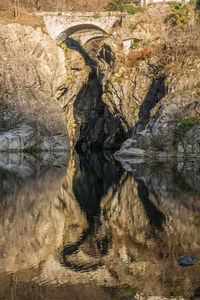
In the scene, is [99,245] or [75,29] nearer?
[99,245]

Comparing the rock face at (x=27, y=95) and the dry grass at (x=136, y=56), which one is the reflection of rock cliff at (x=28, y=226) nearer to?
the rock face at (x=27, y=95)

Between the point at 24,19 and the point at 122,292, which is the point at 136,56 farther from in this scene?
the point at 122,292

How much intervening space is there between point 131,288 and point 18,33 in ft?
118

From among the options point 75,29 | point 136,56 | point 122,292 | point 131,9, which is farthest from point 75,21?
point 122,292

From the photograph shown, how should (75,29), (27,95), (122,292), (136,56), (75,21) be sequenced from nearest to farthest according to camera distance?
(122,292), (136,56), (27,95), (75,21), (75,29)

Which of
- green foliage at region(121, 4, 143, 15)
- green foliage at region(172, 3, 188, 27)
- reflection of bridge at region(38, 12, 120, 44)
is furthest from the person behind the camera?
reflection of bridge at region(38, 12, 120, 44)

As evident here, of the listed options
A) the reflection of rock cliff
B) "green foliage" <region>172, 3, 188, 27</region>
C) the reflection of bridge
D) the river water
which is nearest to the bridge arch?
the reflection of bridge

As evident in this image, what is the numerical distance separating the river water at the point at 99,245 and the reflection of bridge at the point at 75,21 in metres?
31.5

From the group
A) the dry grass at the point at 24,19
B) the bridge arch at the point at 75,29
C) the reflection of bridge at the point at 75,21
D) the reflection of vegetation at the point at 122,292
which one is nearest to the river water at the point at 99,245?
the reflection of vegetation at the point at 122,292

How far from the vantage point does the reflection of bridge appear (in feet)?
119

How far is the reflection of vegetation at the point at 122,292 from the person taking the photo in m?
3.16

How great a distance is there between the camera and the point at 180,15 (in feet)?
110

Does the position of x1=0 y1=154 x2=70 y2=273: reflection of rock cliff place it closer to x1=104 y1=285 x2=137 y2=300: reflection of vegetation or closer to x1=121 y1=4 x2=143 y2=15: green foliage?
x1=104 y1=285 x2=137 y2=300: reflection of vegetation

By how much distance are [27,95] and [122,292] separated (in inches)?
1277
